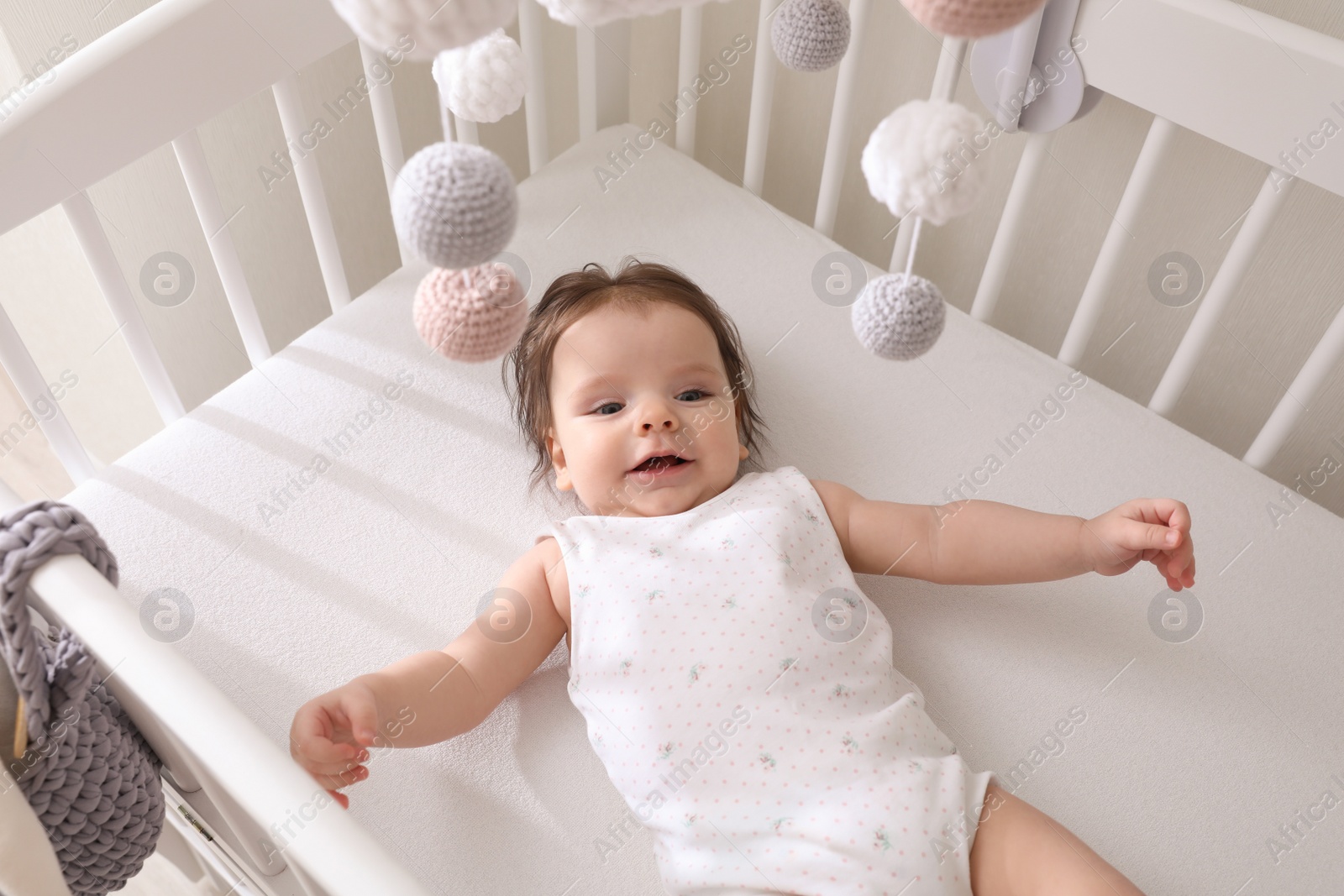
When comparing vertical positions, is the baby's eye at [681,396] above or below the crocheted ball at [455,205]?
below

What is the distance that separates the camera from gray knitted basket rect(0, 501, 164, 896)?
600mm

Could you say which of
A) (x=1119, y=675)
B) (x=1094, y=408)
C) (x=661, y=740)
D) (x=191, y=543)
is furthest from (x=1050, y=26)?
(x=191, y=543)

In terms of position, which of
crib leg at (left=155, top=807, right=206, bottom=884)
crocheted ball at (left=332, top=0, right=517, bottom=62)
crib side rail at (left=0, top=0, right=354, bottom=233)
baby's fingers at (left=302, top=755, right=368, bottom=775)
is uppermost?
crocheted ball at (left=332, top=0, right=517, bottom=62)

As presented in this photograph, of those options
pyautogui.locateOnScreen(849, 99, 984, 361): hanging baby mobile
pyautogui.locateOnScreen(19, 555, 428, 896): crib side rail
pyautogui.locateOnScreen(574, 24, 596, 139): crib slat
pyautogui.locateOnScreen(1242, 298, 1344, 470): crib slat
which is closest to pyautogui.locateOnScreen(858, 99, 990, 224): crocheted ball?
pyautogui.locateOnScreen(849, 99, 984, 361): hanging baby mobile

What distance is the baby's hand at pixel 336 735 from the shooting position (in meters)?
0.71

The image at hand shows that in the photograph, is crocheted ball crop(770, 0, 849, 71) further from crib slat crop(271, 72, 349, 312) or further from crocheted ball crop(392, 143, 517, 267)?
crib slat crop(271, 72, 349, 312)

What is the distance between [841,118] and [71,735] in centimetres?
88

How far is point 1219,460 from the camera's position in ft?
3.48

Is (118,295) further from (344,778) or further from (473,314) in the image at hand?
Result: (473,314)

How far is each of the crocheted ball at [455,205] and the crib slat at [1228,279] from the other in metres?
0.77

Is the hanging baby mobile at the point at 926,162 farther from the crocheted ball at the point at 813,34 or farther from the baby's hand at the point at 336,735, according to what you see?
the baby's hand at the point at 336,735

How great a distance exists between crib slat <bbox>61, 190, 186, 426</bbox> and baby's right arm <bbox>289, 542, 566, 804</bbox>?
0.39 meters

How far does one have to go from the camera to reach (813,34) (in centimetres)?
52

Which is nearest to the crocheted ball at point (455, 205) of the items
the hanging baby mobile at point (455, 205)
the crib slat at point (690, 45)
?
the hanging baby mobile at point (455, 205)
